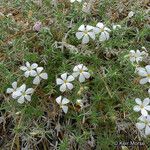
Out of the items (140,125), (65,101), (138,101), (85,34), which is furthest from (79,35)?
(140,125)

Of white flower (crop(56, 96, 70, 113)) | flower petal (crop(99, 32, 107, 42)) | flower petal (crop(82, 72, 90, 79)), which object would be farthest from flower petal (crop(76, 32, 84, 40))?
white flower (crop(56, 96, 70, 113))

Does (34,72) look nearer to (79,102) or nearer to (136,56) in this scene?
(79,102)

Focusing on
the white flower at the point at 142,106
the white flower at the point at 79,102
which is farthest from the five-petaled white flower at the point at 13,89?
the white flower at the point at 142,106

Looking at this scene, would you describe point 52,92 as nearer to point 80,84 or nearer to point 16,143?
point 80,84

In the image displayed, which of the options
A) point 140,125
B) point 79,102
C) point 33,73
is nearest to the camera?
point 140,125

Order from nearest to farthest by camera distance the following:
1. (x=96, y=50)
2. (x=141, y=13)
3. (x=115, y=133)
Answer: (x=115, y=133) < (x=96, y=50) < (x=141, y=13)

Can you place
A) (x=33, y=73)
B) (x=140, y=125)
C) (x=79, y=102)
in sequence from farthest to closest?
(x=33, y=73) < (x=79, y=102) < (x=140, y=125)

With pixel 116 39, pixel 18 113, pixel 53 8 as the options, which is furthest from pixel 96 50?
pixel 18 113
